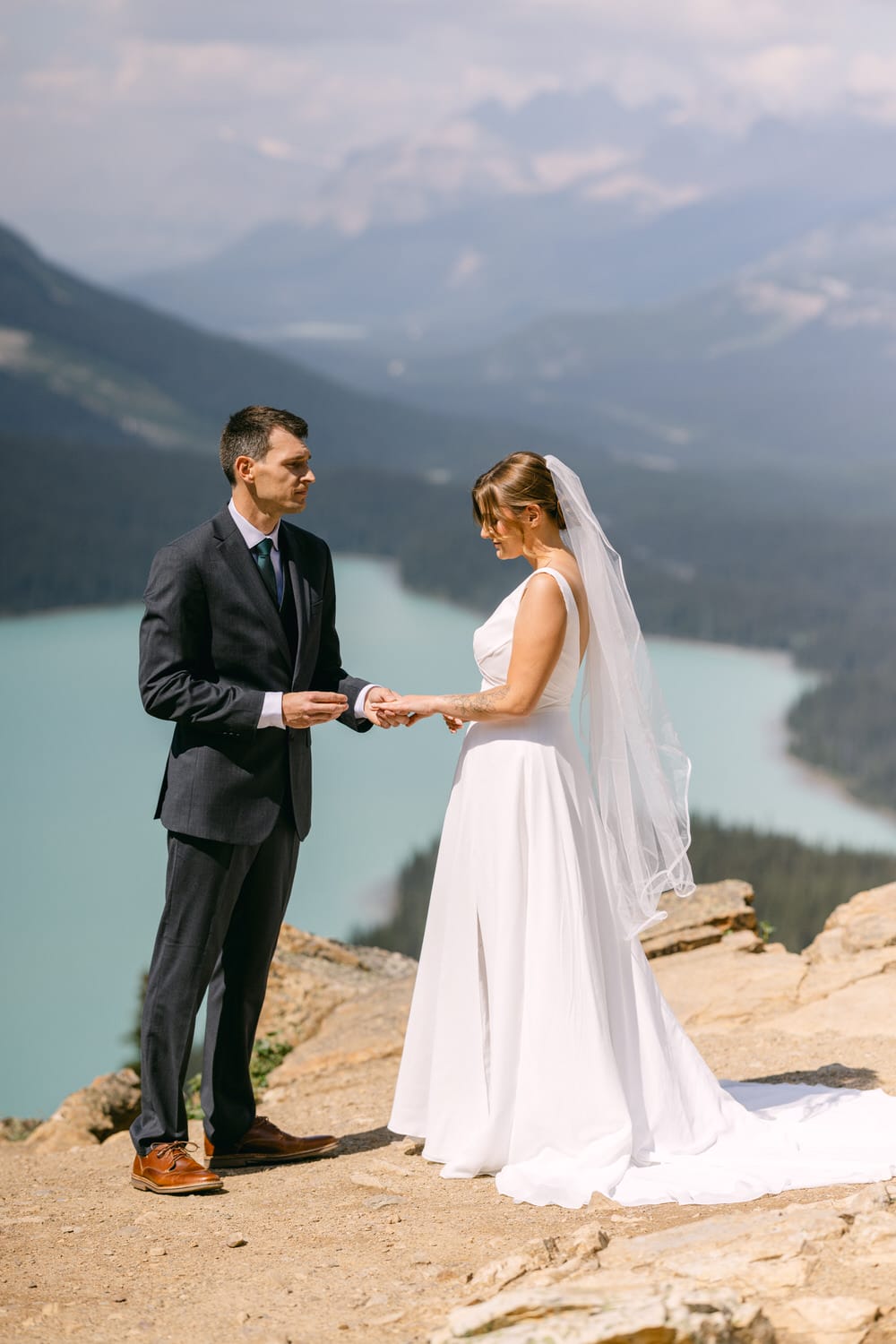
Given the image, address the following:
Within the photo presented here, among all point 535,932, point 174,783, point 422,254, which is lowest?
point 535,932

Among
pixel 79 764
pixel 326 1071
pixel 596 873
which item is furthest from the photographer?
pixel 79 764

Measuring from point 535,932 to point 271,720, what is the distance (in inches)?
39.0

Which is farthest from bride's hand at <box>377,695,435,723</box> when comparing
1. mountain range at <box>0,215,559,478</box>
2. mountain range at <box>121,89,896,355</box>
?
mountain range at <box>121,89,896,355</box>

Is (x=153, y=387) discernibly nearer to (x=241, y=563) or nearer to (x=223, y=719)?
(x=241, y=563)

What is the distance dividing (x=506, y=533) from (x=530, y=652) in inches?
15.2

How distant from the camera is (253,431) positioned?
378cm

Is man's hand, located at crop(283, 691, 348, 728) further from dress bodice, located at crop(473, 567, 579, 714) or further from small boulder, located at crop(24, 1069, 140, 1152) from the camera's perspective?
small boulder, located at crop(24, 1069, 140, 1152)

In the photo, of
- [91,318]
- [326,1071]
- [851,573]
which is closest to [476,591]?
[851,573]

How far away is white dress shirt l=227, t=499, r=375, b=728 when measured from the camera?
3.72 m

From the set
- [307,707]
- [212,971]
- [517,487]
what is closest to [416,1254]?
[212,971]

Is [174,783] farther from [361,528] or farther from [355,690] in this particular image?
[361,528]

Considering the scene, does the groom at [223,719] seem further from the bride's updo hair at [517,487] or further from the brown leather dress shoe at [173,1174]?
the bride's updo hair at [517,487]

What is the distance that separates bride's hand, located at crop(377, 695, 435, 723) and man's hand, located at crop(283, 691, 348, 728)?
0.83 ft

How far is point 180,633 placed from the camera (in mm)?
3701
